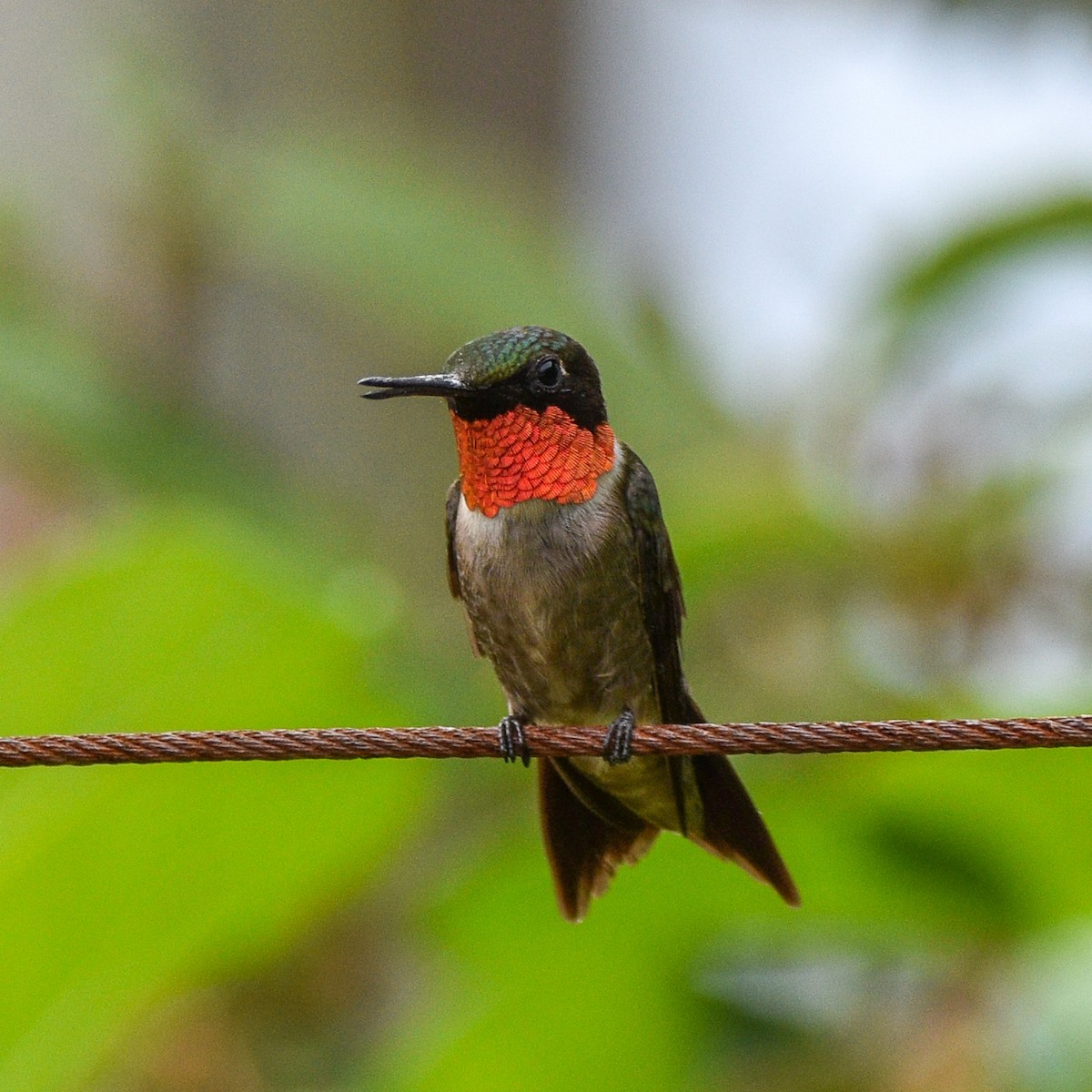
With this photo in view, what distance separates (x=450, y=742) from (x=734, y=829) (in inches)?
39.0

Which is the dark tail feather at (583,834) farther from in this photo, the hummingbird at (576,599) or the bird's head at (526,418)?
the bird's head at (526,418)

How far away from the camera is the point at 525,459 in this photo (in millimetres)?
2168

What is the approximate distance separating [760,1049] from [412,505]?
8.88ft

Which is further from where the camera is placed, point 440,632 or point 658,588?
point 440,632

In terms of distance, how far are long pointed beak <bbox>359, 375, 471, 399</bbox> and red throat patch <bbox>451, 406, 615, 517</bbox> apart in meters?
0.11

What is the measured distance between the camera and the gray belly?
2246mm

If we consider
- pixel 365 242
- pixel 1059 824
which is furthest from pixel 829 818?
pixel 365 242

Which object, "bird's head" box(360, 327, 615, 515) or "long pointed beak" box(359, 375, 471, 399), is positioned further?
"bird's head" box(360, 327, 615, 515)

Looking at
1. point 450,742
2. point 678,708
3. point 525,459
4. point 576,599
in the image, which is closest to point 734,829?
point 678,708

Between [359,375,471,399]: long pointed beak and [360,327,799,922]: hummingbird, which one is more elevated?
[359,375,471,399]: long pointed beak

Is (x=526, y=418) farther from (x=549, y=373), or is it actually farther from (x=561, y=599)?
(x=561, y=599)

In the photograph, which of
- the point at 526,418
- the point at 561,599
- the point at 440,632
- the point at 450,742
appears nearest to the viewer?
the point at 450,742

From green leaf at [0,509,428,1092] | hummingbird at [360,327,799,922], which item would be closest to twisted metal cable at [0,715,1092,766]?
hummingbird at [360,327,799,922]

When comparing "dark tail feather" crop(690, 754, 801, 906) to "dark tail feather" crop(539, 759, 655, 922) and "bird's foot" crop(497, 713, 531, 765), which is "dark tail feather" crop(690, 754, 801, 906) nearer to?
"dark tail feather" crop(539, 759, 655, 922)
